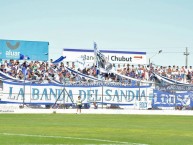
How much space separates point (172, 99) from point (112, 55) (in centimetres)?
1443

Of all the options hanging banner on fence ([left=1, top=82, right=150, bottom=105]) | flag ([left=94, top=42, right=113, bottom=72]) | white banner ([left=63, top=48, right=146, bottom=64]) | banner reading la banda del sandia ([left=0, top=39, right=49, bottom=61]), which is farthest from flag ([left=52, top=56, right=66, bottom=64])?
hanging banner on fence ([left=1, top=82, right=150, bottom=105])

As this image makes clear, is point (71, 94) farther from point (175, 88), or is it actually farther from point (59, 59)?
point (59, 59)

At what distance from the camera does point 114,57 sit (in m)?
62.1

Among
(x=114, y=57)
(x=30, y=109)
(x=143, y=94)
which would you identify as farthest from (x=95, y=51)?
(x=30, y=109)

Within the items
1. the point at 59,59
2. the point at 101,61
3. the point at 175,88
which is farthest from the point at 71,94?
the point at 59,59

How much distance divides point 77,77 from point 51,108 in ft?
22.4

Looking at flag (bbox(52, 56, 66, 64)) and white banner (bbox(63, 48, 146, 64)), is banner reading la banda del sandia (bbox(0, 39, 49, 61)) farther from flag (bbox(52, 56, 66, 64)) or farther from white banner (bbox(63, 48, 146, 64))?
white banner (bbox(63, 48, 146, 64))

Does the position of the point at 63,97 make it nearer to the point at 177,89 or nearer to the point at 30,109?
the point at 30,109

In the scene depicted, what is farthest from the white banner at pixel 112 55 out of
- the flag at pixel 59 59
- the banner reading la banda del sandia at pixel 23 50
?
the banner reading la banda del sandia at pixel 23 50

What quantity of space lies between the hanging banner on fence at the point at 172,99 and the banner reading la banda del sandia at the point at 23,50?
48.0 feet

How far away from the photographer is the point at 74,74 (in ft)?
174

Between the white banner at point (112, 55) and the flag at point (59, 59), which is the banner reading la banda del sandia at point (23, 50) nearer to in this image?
the flag at point (59, 59)

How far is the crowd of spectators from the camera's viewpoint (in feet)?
164

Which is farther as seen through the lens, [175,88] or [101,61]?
[101,61]
